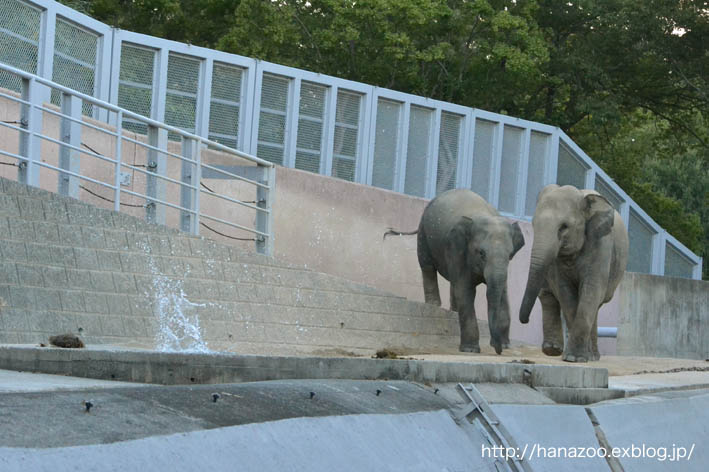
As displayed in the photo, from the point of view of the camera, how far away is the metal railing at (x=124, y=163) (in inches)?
510

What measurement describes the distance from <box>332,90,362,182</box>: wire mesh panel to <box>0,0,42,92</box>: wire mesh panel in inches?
235

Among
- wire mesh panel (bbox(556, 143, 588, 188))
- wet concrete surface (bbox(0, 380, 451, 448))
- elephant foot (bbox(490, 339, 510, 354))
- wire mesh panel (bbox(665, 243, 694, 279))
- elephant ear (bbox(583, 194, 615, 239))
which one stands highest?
wire mesh panel (bbox(556, 143, 588, 188))

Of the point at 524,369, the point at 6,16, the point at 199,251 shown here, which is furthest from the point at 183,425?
the point at 6,16

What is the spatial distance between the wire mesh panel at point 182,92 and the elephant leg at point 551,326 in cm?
556

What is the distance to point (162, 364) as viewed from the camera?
8383mm

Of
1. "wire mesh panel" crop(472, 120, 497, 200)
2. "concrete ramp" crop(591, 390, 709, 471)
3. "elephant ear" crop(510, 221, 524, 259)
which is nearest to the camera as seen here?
"concrete ramp" crop(591, 390, 709, 471)

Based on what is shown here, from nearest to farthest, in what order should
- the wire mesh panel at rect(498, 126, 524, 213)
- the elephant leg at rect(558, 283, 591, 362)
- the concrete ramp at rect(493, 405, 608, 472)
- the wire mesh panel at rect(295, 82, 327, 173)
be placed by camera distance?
the concrete ramp at rect(493, 405, 608, 472) → the elephant leg at rect(558, 283, 591, 362) → the wire mesh panel at rect(295, 82, 327, 173) → the wire mesh panel at rect(498, 126, 524, 213)

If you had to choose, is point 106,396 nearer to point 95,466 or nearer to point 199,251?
point 95,466

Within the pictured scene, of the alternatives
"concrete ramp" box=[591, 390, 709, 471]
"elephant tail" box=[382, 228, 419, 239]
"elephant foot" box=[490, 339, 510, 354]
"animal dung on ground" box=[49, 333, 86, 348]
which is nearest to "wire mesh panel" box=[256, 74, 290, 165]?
"elephant tail" box=[382, 228, 419, 239]

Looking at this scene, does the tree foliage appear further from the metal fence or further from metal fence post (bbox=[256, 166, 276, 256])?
metal fence post (bbox=[256, 166, 276, 256])

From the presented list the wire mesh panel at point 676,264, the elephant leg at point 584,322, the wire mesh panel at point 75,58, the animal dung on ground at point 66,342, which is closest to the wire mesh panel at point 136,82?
the wire mesh panel at point 75,58

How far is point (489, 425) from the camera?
8.31 metres

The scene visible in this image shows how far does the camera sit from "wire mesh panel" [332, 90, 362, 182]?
69.5ft

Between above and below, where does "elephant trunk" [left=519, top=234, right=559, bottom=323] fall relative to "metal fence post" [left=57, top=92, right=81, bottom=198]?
below
